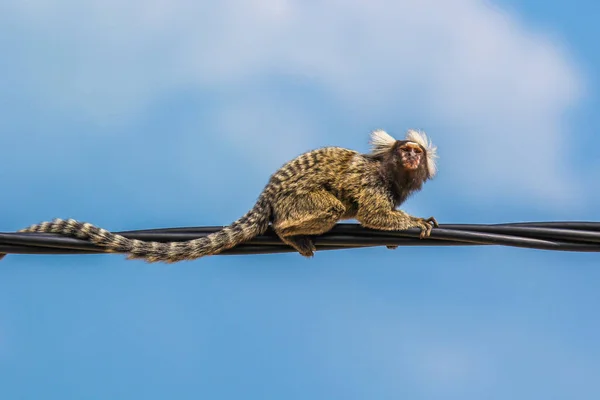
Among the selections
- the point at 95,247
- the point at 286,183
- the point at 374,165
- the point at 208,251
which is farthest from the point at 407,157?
the point at 95,247

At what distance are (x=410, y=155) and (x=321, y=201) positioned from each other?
153cm

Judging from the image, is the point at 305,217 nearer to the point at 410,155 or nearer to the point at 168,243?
the point at 168,243

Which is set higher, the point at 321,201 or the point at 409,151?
the point at 409,151

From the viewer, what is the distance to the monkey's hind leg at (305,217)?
7867 mm

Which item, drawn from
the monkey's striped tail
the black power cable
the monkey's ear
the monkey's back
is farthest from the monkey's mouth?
the black power cable

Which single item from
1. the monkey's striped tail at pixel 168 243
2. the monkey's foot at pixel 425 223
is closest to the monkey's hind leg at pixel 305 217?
the monkey's striped tail at pixel 168 243

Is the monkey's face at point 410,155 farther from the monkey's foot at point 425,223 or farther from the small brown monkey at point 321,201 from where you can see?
the monkey's foot at point 425,223

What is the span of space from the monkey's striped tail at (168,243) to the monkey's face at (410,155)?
1904mm

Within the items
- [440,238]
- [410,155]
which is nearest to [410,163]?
[410,155]

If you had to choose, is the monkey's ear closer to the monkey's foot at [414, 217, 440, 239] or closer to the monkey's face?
the monkey's face

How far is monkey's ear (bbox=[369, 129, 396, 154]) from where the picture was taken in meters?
9.51

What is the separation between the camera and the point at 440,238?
21.1 feet

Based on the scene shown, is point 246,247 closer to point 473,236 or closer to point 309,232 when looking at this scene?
point 309,232

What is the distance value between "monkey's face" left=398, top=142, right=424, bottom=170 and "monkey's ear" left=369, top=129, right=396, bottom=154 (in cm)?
24
